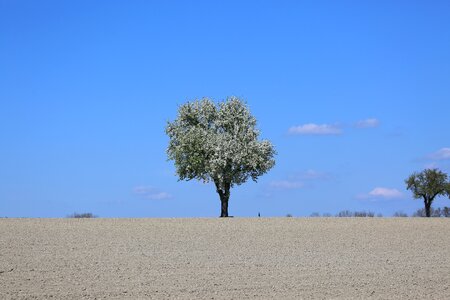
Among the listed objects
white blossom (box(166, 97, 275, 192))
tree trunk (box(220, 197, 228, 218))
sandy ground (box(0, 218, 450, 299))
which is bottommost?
sandy ground (box(0, 218, 450, 299))

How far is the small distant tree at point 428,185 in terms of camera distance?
2359 inches

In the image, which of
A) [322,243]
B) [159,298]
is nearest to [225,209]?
[322,243]

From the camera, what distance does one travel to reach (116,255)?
28312 mm

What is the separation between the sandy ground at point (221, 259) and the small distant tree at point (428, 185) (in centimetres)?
1527

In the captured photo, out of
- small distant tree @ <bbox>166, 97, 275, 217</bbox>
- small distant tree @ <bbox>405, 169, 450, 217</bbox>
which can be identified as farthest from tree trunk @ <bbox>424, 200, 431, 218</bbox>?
small distant tree @ <bbox>166, 97, 275, 217</bbox>

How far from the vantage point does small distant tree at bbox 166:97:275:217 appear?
174ft

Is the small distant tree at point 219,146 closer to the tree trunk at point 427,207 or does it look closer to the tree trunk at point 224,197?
the tree trunk at point 224,197

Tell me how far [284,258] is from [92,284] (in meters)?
10.0

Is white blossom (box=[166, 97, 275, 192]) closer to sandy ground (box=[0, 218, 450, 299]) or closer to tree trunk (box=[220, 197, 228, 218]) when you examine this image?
tree trunk (box=[220, 197, 228, 218])

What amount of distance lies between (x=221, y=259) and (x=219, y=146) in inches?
1002

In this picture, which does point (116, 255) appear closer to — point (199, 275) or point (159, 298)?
point (199, 275)

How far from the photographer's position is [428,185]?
197 ft

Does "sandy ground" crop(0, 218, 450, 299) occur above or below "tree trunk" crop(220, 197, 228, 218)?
below

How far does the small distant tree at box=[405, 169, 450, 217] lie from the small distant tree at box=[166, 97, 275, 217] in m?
14.4
